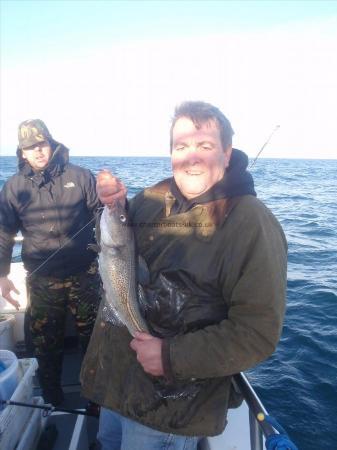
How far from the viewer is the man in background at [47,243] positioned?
4270 millimetres

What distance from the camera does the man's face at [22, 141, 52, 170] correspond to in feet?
14.0

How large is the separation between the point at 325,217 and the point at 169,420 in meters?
17.6

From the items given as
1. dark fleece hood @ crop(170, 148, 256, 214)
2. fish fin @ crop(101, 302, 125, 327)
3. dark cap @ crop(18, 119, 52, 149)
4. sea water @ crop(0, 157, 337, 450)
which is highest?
dark cap @ crop(18, 119, 52, 149)

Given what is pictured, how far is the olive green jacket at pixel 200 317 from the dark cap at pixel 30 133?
7.64 feet

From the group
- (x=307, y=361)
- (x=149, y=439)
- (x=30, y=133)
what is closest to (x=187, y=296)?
(x=149, y=439)

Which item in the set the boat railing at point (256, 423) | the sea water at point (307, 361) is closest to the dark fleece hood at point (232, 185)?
the boat railing at point (256, 423)

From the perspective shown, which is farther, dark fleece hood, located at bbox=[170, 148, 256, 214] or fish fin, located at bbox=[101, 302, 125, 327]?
fish fin, located at bbox=[101, 302, 125, 327]

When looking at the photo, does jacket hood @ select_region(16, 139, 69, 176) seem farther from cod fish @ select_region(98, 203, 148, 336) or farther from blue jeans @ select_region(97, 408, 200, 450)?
blue jeans @ select_region(97, 408, 200, 450)


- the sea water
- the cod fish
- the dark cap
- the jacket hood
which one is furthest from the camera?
the sea water

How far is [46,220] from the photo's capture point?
430cm

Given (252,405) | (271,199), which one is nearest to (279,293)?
(252,405)

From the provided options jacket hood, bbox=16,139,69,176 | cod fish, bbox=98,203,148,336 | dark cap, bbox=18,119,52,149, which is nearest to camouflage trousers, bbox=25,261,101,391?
jacket hood, bbox=16,139,69,176

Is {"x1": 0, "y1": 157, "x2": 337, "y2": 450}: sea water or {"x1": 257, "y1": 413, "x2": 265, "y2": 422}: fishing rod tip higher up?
{"x1": 257, "y1": 413, "x2": 265, "y2": 422}: fishing rod tip

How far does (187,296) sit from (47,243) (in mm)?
2613
